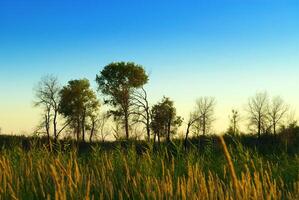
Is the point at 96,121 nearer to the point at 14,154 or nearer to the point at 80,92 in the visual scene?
the point at 80,92

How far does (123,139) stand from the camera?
9914 mm

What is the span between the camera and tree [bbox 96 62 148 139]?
5853 cm

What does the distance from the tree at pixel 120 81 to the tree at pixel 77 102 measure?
10.4 feet

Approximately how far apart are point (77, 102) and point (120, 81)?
273 inches

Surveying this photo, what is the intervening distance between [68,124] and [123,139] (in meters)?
53.5

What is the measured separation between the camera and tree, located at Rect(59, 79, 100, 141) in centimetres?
6285

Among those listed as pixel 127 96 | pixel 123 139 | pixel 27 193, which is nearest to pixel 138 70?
pixel 127 96

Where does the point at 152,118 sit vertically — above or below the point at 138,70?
below

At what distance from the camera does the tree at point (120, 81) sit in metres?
58.5

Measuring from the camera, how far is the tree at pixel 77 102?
6285cm

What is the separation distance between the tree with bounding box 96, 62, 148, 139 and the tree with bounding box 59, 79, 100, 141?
3158 mm

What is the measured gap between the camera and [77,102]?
63.7 metres

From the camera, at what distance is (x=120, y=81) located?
61000mm

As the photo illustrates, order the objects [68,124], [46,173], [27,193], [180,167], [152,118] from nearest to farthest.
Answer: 1. [27,193]
2. [46,173]
3. [180,167]
4. [152,118]
5. [68,124]
